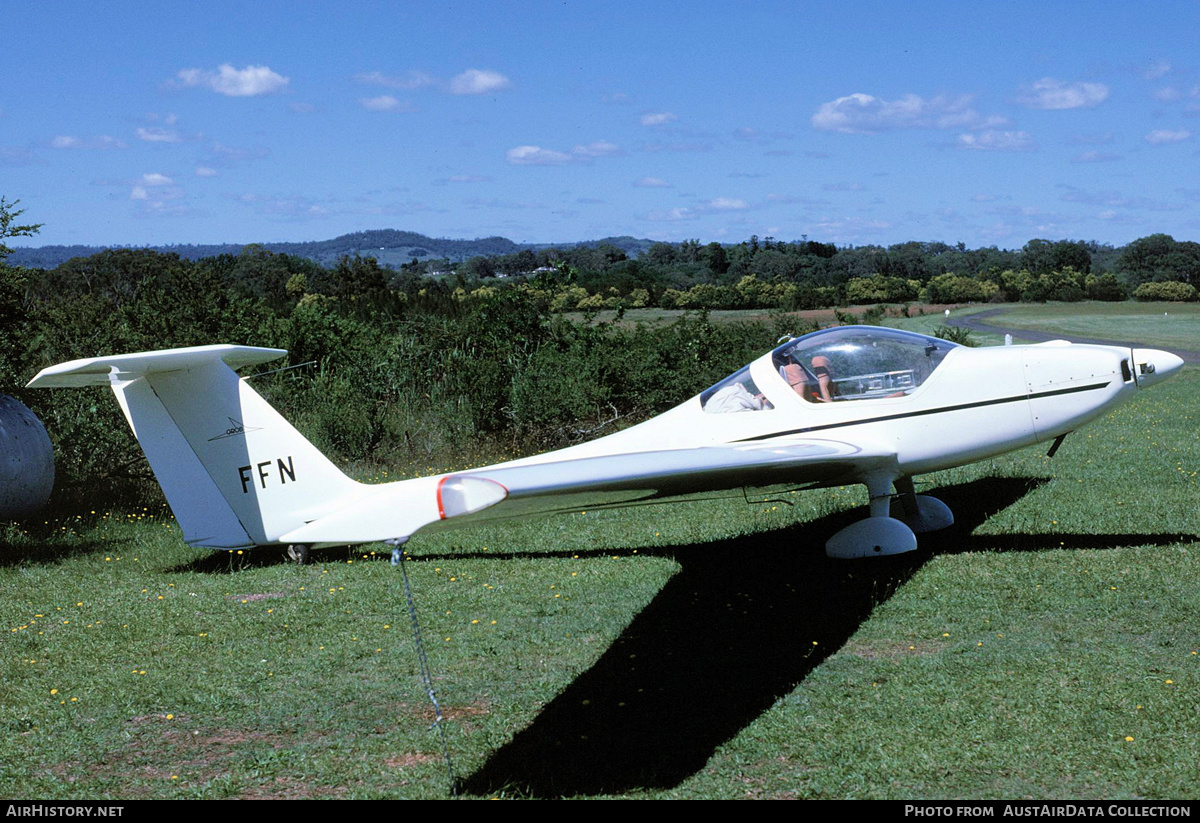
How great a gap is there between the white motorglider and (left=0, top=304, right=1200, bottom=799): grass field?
0.79 m

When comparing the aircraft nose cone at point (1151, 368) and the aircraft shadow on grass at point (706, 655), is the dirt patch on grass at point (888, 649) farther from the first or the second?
the aircraft nose cone at point (1151, 368)

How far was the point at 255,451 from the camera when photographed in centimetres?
781

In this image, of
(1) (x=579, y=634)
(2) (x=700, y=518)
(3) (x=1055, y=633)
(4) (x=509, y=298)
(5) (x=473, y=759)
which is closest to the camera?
(5) (x=473, y=759)

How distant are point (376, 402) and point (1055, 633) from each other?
38.1 ft

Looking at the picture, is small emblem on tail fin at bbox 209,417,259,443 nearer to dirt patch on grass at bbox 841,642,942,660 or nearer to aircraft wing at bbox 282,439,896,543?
aircraft wing at bbox 282,439,896,543

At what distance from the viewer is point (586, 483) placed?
4.71 metres

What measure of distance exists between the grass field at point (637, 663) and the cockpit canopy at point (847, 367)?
1.50m

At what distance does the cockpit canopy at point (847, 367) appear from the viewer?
7867 mm

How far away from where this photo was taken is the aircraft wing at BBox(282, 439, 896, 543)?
378 centimetres

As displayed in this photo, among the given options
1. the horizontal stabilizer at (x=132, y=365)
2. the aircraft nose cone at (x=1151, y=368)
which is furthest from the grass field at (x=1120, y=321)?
the horizontal stabilizer at (x=132, y=365)

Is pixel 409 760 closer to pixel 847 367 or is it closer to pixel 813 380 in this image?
pixel 813 380

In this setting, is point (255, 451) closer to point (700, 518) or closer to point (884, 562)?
point (700, 518)

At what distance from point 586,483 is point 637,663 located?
1.94 metres
